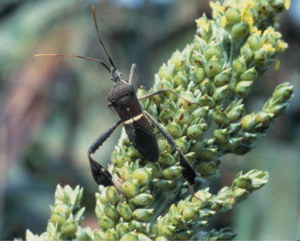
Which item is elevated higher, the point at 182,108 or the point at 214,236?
the point at 182,108

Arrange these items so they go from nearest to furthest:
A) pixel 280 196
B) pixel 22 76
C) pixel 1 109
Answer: pixel 280 196 → pixel 1 109 → pixel 22 76

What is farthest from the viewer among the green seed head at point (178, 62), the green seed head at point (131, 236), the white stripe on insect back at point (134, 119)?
the white stripe on insect back at point (134, 119)

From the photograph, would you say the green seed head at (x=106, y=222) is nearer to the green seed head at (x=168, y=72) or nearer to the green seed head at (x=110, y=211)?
the green seed head at (x=110, y=211)

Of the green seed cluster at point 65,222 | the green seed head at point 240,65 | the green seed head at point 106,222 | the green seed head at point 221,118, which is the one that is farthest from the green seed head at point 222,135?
the green seed cluster at point 65,222

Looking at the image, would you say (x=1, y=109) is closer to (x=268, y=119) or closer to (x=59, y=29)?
(x=59, y=29)

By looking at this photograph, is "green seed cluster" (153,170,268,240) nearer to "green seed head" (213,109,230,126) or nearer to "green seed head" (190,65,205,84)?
"green seed head" (213,109,230,126)

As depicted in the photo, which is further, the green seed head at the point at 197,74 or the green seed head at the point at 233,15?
the green seed head at the point at 233,15

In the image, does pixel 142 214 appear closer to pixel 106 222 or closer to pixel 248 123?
pixel 106 222

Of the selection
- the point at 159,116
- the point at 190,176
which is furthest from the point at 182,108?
the point at 190,176
